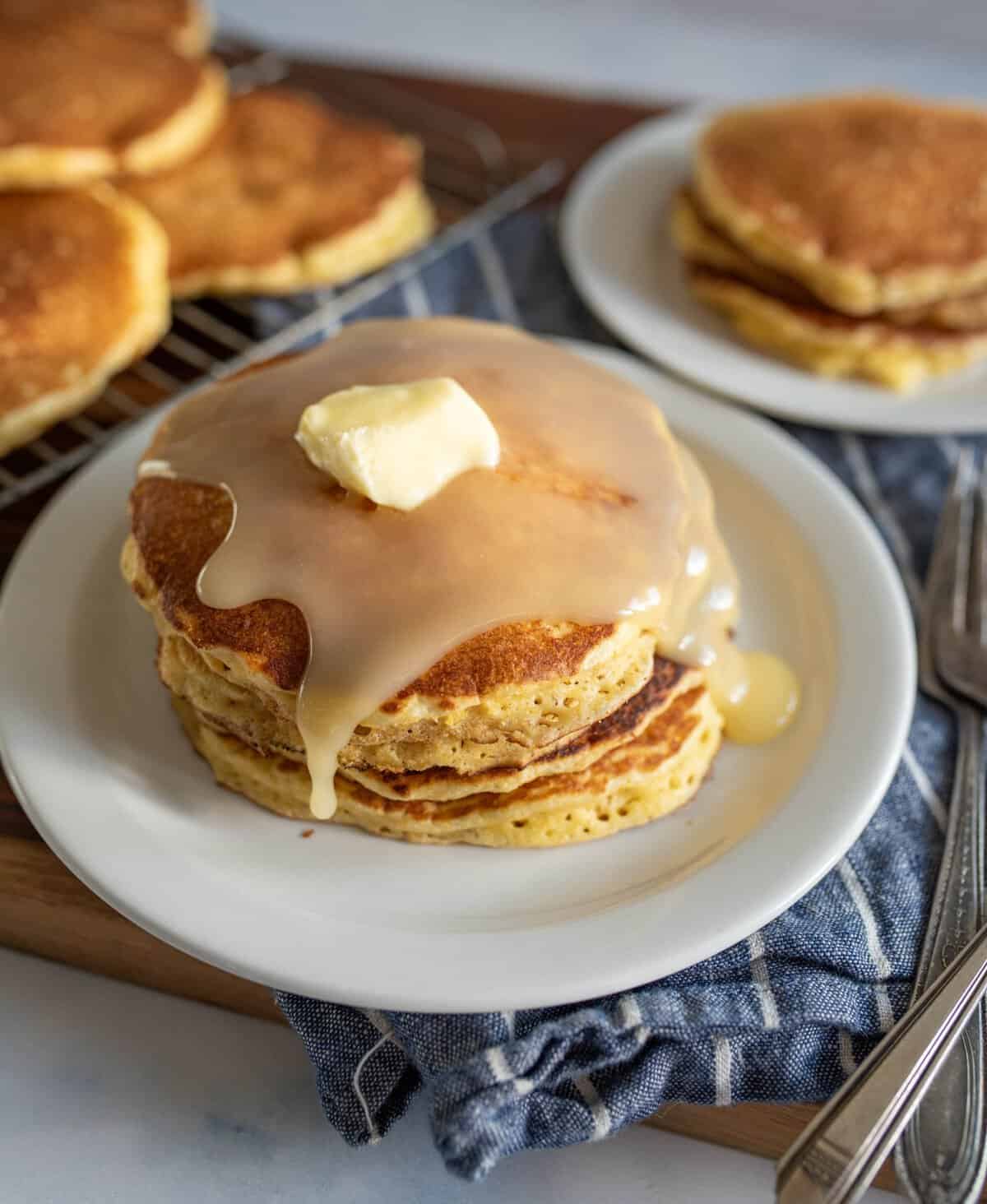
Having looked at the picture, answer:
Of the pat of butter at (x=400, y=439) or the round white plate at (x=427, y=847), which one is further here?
the pat of butter at (x=400, y=439)

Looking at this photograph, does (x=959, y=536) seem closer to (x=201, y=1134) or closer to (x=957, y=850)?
(x=957, y=850)

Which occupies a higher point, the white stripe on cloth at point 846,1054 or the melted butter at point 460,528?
the melted butter at point 460,528

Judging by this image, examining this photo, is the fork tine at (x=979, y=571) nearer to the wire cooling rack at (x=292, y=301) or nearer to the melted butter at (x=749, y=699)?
the melted butter at (x=749, y=699)

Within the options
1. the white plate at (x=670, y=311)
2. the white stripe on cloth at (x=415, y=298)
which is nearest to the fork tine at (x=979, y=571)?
the white plate at (x=670, y=311)

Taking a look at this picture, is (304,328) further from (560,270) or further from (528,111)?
(528,111)

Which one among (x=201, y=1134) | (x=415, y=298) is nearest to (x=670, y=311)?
(x=415, y=298)

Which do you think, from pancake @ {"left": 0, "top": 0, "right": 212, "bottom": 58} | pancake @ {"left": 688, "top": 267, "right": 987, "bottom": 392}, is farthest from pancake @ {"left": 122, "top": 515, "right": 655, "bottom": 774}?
pancake @ {"left": 0, "top": 0, "right": 212, "bottom": 58}

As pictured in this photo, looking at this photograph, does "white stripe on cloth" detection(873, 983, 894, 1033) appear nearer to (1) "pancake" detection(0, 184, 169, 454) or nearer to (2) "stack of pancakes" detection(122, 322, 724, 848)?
(2) "stack of pancakes" detection(122, 322, 724, 848)
